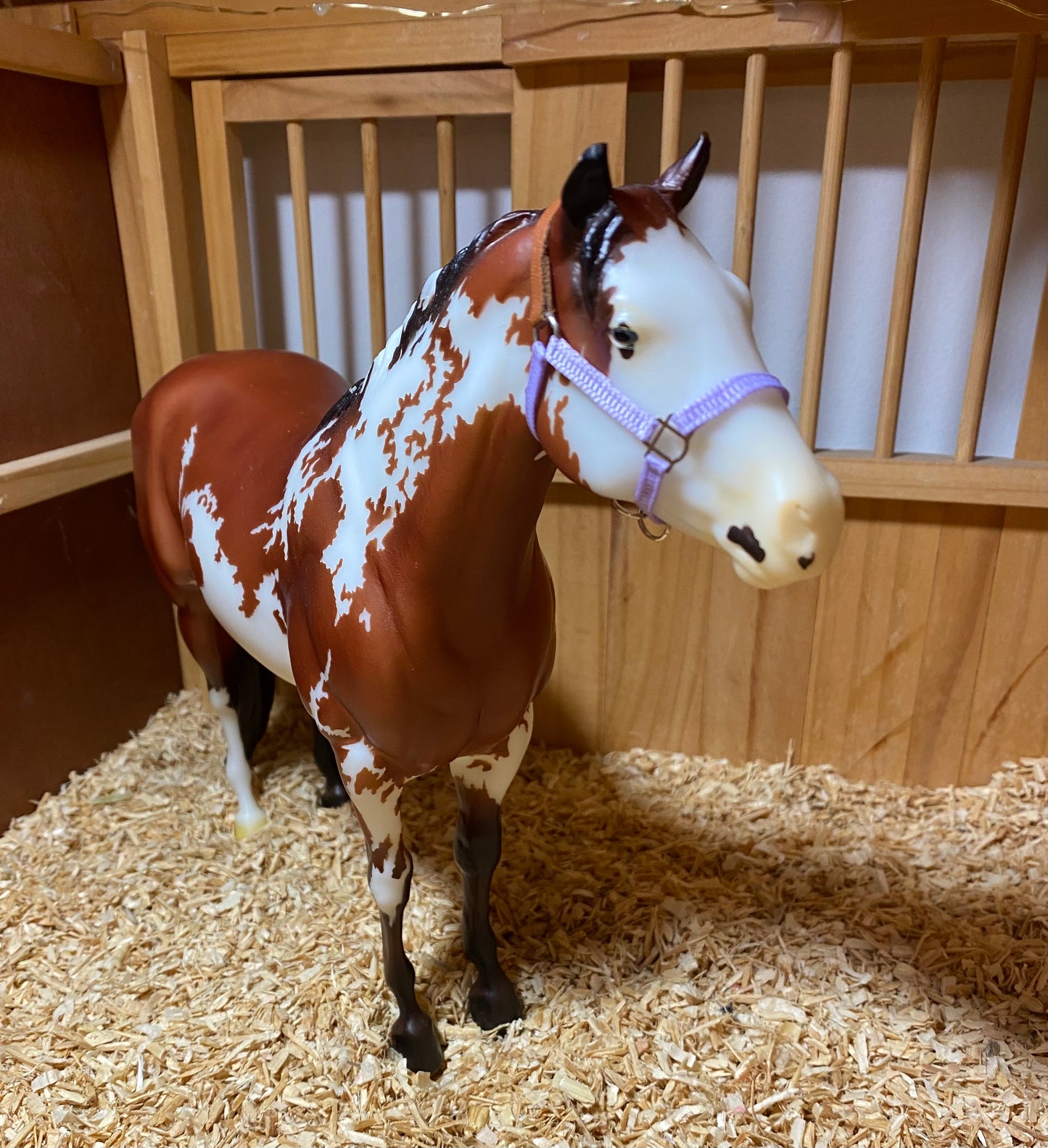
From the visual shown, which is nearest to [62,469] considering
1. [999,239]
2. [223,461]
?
[223,461]

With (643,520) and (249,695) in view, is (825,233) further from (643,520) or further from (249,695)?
(249,695)

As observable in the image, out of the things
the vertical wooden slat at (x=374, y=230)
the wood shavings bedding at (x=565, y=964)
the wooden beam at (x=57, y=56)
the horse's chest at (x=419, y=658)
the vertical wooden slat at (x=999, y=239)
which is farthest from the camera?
the vertical wooden slat at (x=374, y=230)

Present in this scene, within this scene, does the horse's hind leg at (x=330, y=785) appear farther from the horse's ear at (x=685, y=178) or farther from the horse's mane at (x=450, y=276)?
the horse's ear at (x=685, y=178)

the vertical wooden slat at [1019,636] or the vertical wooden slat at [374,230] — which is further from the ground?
the vertical wooden slat at [374,230]

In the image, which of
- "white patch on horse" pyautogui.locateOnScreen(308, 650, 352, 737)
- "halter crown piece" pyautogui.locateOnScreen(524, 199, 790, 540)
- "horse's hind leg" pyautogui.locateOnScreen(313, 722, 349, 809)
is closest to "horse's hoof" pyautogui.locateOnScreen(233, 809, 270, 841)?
"horse's hind leg" pyautogui.locateOnScreen(313, 722, 349, 809)

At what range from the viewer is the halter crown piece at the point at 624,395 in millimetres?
602

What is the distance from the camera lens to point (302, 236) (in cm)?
138

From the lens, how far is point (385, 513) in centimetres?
84

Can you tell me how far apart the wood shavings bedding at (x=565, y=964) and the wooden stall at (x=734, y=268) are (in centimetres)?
14

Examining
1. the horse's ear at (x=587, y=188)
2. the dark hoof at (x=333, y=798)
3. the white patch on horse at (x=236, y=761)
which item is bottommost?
the dark hoof at (x=333, y=798)

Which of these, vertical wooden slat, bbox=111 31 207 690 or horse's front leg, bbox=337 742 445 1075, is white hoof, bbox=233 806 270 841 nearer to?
horse's front leg, bbox=337 742 445 1075

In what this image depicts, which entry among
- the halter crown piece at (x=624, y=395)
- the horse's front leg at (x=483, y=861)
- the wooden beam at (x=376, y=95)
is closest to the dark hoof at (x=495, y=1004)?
the horse's front leg at (x=483, y=861)

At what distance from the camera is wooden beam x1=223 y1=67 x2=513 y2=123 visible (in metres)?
1.28

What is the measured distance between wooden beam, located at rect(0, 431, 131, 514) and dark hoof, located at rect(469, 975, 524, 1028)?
99cm
